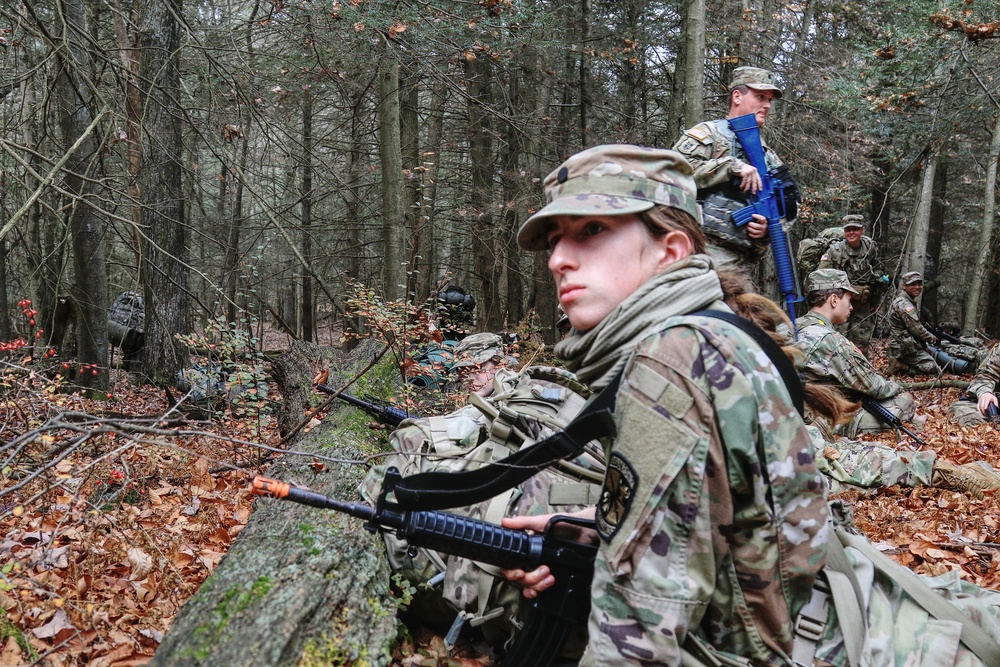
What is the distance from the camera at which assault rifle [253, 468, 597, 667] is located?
→ 85.3 inches

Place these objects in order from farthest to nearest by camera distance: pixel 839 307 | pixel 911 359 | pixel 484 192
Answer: pixel 484 192
pixel 911 359
pixel 839 307

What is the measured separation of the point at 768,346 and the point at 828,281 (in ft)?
17.1

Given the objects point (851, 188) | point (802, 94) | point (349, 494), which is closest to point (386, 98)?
point (349, 494)

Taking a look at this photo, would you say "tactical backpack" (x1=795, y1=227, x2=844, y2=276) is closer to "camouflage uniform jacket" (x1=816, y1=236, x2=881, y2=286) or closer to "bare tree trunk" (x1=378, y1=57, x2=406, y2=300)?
"camouflage uniform jacket" (x1=816, y1=236, x2=881, y2=286)

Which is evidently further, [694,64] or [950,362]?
[950,362]

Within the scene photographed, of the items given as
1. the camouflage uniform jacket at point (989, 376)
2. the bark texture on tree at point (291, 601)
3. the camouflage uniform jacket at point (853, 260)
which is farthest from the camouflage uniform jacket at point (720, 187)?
the camouflage uniform jacket at point (853, 260)

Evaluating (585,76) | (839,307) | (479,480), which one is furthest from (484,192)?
(479,480)

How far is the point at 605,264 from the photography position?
203 centimetres

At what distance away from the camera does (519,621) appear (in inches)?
103

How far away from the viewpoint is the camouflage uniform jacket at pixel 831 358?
609cm

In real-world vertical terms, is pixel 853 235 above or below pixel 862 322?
above

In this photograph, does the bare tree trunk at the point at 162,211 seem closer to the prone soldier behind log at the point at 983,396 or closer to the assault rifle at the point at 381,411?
the assault rifle at the point at 381,411

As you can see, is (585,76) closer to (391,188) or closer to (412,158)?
(412,158)

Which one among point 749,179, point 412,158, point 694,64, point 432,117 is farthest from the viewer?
point 412,158
